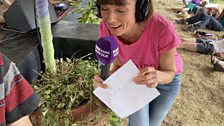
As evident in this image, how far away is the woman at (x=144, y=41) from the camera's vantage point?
86 centimetres

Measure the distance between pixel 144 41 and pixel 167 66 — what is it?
13 cm

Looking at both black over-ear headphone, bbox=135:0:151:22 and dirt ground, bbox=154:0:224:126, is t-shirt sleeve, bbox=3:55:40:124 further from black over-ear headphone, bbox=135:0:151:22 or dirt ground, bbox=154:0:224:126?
dirt ground, bbox=154:0:224:126

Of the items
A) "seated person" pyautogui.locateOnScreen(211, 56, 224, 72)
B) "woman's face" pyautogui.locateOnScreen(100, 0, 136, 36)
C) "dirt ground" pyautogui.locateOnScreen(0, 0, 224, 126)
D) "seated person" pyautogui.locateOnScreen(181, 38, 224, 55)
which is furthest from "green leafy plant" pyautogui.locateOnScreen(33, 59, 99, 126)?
"seated person" pyautogui.locateOnScreen(181, 38, 224, 55)

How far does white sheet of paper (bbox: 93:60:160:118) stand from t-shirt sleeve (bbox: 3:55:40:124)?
A: 28 centimetres

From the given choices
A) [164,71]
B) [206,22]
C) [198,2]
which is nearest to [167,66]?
[164,71]

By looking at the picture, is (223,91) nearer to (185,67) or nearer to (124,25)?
(185,67)

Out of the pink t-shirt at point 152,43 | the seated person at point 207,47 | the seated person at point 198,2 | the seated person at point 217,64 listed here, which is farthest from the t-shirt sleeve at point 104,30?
the seated person at point 198,2

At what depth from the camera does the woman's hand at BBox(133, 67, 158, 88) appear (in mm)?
810

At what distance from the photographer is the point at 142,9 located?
2.97 ft

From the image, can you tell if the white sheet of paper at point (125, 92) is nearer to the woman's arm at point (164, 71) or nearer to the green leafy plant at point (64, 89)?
the woman's arm at point (164, 71)

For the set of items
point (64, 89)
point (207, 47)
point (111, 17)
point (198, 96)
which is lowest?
point (198, 96)

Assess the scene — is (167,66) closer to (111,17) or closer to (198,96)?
(111,17)

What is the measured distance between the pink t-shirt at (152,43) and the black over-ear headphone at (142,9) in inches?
1.8

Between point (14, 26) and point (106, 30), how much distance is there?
103cm
